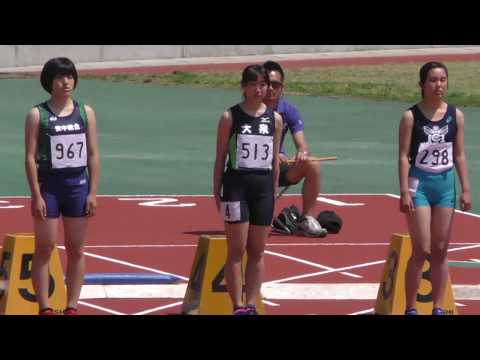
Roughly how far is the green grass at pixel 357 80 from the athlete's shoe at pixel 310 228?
14000 mm

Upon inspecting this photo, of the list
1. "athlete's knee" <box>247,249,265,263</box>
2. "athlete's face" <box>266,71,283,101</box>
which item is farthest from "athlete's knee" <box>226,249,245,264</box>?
"athlete's face" <box>266,71,283,101</box>

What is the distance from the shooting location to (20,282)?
12.3 m

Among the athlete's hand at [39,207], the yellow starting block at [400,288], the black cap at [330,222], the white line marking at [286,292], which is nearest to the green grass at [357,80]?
the black cap at [330,222]

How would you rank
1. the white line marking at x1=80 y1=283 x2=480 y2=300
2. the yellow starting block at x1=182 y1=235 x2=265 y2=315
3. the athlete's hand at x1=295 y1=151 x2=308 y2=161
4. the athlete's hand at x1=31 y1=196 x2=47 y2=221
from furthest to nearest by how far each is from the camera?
the athlete's hand at x1=295 y1=151 x2=308 y2=161
the white line marking at x1=80 y1=283 x2=480 y2=300
the yellow starting block at x1=182 y1=235 x2=265 y2=315
the athlete's hand at x1=31 y1=196 x2=47 y2=221

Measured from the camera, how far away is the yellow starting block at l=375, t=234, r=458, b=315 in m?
12.4

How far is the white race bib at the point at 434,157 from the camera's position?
12.0 metres

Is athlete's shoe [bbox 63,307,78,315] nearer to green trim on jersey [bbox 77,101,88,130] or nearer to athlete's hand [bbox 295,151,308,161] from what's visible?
green trim on jersey [bbox 77,101,88,130]

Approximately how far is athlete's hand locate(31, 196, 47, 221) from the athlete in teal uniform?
2.71 m

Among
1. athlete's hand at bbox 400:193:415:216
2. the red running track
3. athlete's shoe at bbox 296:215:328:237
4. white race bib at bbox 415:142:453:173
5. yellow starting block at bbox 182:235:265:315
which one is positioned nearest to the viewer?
athlete's hand at bbox 400:193:415:216

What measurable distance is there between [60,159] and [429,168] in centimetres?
282

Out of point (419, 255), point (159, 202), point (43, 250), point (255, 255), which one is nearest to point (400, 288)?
point (419, 255)
